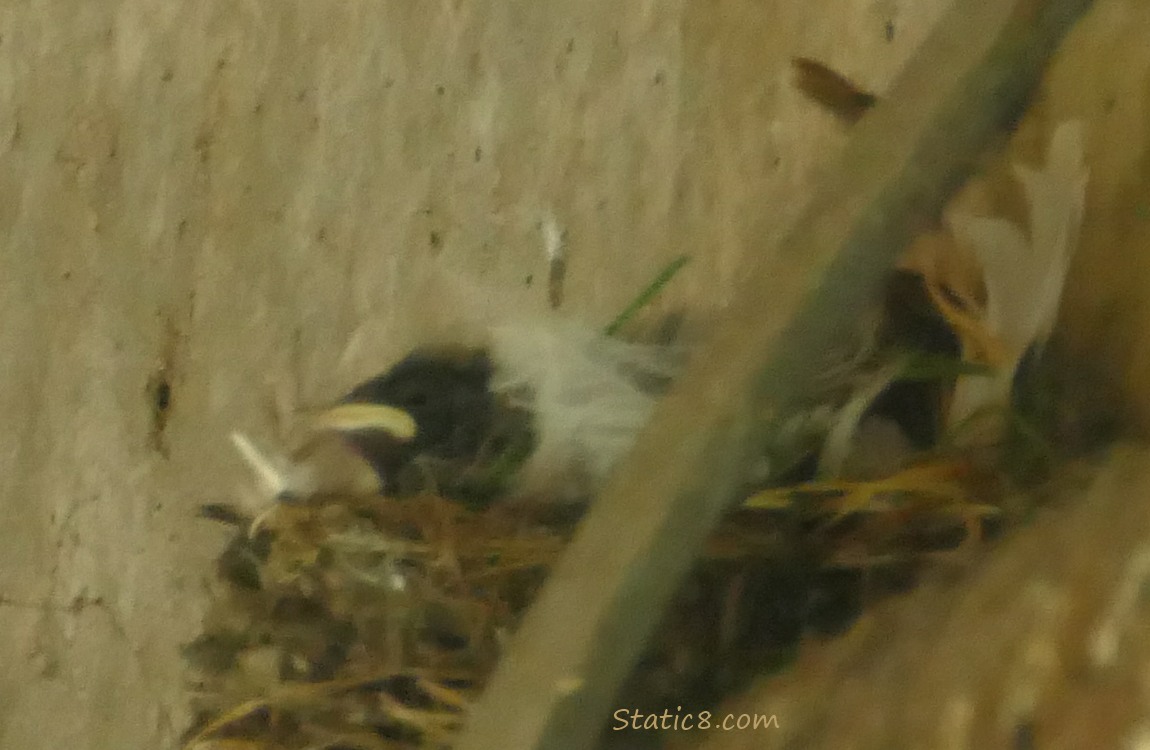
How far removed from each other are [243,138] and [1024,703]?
83 centimetres

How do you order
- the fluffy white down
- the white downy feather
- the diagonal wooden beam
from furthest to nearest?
the fluffy white down
the white downy feather
the diagonal wooden beam

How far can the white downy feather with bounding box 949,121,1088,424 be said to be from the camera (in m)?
0.59

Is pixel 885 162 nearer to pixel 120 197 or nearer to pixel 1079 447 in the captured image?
pixel 1079 447

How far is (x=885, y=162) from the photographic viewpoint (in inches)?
20.4

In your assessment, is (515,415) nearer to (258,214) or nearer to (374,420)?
(374,420)

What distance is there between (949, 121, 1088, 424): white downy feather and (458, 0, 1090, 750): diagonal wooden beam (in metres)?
0.09

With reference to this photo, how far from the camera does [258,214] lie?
0.94m

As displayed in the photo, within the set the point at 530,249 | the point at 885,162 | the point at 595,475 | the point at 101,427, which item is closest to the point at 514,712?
the point at 595,475

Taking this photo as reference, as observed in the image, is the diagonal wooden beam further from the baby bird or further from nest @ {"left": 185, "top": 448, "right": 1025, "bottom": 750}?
the baby bird

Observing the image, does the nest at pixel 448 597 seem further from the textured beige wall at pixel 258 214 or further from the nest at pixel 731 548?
the textured beige wall at pixel 258 214

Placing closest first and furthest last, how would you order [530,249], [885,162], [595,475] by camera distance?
[885,162], [595,475], [530,249]

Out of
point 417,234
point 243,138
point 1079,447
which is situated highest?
point 243,138

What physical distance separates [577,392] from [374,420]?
0.16m

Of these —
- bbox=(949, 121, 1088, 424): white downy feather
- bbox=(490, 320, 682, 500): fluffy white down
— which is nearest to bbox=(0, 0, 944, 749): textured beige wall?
bbox=(490, 320, 682, 500): fluffy white down
